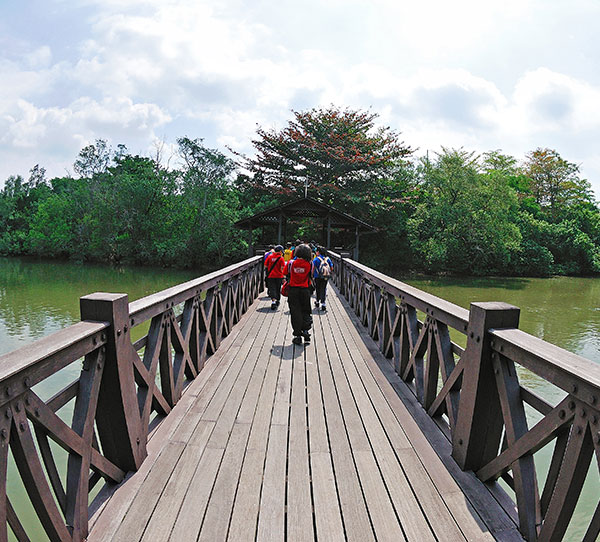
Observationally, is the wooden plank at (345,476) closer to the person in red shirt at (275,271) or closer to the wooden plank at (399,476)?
the wooden plank at (399,476)

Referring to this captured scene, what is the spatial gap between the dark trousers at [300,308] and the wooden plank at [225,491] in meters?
2.44

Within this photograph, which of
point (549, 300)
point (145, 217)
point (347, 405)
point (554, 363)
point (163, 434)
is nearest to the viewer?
point (554, 363)

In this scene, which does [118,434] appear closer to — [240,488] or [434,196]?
[240,488]

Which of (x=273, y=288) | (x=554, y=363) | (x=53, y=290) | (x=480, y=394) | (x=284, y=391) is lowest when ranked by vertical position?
(x=53, y=290)

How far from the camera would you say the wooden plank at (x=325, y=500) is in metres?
1.96

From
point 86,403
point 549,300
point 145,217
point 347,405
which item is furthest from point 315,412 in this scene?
point 145,217

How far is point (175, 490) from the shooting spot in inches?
88.1

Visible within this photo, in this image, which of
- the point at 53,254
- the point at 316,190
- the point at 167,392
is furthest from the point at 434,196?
the point at 53,254

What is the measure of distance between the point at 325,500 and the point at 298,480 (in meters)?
0.22

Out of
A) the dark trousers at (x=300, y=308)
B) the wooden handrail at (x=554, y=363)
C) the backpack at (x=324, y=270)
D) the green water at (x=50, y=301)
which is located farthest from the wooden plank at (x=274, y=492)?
the backpack at (x=324, y=270)

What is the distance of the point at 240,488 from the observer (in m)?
2.27

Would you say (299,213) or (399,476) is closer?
(399,476)

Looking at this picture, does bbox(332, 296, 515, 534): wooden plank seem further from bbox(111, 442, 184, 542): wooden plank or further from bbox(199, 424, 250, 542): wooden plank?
bbox(111, 442, 184, 542): wooden plank

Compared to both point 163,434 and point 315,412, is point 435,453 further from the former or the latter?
point 163,434
